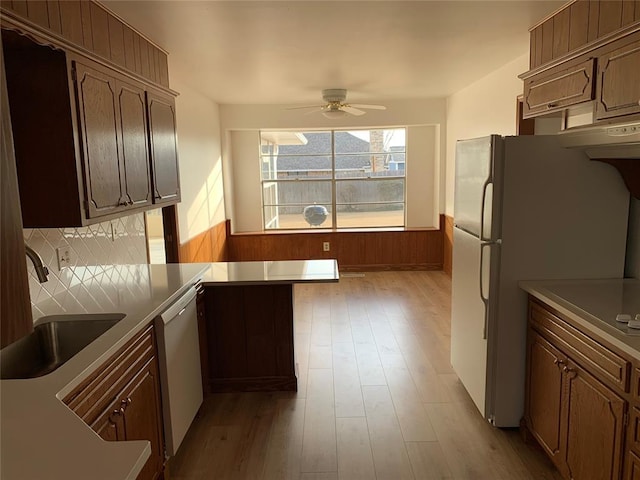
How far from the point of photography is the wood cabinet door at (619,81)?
1951mm

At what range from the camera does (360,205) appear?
23.7ft

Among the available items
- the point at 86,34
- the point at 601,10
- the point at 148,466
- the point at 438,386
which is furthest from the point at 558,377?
the point at 86,34

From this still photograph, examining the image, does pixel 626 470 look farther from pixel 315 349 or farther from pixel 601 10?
pixel 315 349

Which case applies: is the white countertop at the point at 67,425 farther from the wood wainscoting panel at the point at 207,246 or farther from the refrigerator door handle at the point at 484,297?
the wood wainscoting panel at the point at 207,246

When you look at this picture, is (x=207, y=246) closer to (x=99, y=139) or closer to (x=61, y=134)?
(x=99, y=139)

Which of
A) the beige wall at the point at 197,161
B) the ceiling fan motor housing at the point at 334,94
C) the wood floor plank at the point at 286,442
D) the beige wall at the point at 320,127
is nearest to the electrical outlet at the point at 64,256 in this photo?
the wood floor plank at the point at 286,442

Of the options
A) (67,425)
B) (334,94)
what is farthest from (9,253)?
(334,94)

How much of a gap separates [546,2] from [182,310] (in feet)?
8.65

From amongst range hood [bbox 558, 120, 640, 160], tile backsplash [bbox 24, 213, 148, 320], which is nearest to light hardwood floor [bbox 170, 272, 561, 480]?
tile backsplash [bbox 24, 213, 148, 320]

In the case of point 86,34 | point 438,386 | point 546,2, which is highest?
point 546,2

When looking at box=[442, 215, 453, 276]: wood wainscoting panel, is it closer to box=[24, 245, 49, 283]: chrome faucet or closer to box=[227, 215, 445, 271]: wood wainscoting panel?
box=[227, 215, 445, 271]: wood wainscoting panel

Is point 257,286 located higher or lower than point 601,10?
lower

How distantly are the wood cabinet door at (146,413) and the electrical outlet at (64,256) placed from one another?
0.75 m

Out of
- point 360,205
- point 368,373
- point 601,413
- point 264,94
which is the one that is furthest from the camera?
point 360,205
